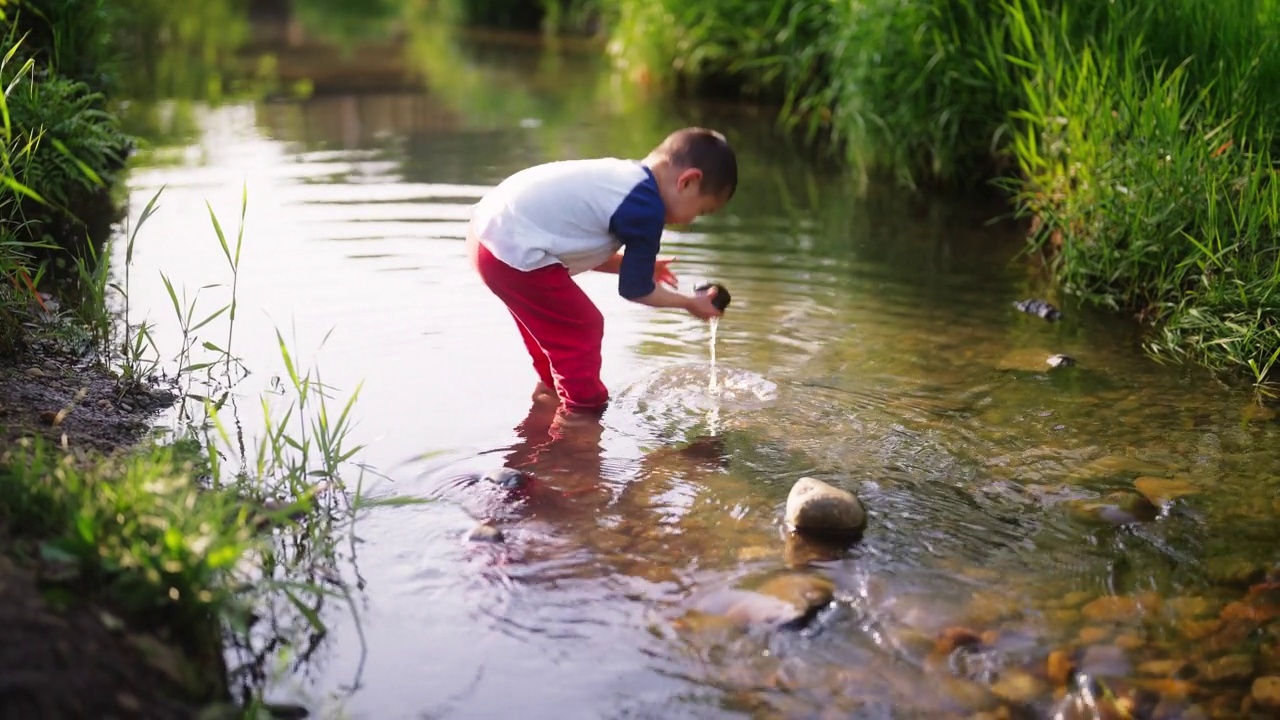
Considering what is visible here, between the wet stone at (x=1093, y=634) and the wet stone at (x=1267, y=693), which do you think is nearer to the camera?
the wet stone at (x=1267, y=693)

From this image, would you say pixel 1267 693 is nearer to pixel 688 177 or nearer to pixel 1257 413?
pixel 1257 413

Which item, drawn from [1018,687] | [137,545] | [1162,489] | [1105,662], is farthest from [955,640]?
[137,545]

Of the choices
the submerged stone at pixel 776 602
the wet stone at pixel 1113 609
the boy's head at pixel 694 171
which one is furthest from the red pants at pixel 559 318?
the wet stone at pixel 1113 609

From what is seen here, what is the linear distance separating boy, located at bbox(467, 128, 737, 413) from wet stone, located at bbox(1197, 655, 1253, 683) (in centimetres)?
194

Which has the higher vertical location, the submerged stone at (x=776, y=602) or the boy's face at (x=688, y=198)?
the boy's face at (x=688, y=198)

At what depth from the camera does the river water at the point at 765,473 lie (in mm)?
2711

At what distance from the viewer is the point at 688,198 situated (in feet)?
13.5

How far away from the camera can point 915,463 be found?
388 cm

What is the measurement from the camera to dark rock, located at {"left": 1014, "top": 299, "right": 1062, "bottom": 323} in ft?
17.9

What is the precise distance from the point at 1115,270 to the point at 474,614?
375 cm

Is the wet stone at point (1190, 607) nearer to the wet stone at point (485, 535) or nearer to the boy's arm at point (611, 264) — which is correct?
the wet stone at point (485, 535)

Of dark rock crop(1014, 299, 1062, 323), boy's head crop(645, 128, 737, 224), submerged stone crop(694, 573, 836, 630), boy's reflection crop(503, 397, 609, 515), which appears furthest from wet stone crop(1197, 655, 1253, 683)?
dark rock crop(1014, 299, 1062, 323)

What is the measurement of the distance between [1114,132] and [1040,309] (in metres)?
0.84

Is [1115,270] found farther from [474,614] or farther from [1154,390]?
[474,614]
